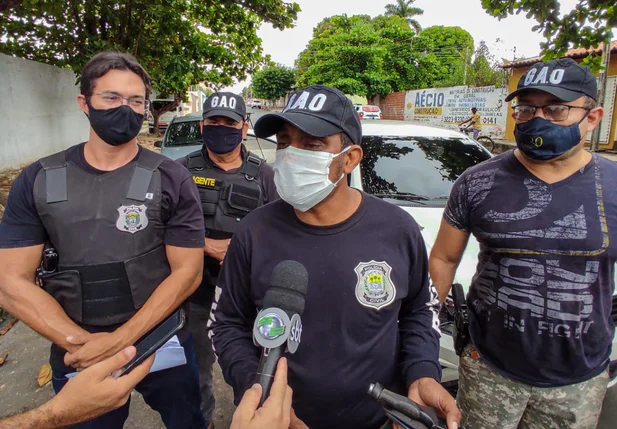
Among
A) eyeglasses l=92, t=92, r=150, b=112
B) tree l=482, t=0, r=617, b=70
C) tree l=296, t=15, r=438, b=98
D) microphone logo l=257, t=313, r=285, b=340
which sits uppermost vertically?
tree l=296, t=15, r=438, b=98

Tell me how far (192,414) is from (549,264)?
1782mm

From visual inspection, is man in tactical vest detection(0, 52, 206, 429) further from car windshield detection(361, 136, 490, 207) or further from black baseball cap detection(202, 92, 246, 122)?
car windshield detection(361, 136, 490, 207)

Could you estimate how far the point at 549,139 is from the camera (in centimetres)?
164

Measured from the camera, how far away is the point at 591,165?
168cm

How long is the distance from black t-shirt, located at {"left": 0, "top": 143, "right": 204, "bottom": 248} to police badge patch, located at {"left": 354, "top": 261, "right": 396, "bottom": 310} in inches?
33.0

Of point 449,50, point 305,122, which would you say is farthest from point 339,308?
point 449,50

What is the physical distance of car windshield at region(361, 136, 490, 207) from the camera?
11.6 feet

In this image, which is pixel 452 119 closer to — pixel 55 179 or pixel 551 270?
pixel 551 270

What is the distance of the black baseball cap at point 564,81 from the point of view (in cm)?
162

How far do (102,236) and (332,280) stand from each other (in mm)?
966

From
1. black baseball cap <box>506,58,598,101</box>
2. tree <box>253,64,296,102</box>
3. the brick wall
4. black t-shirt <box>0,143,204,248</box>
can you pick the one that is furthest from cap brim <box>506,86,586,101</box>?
tree <box>253,64,296,102</box>

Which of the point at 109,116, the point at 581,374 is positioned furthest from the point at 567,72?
the point at 109,116

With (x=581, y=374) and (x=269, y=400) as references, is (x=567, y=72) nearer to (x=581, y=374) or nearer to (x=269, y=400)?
(x=581, y=374)

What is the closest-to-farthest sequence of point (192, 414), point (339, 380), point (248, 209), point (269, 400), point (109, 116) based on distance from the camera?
point (269, 400), point (339, 380), point (109, 116), point (192, 414), point (248, 209)
